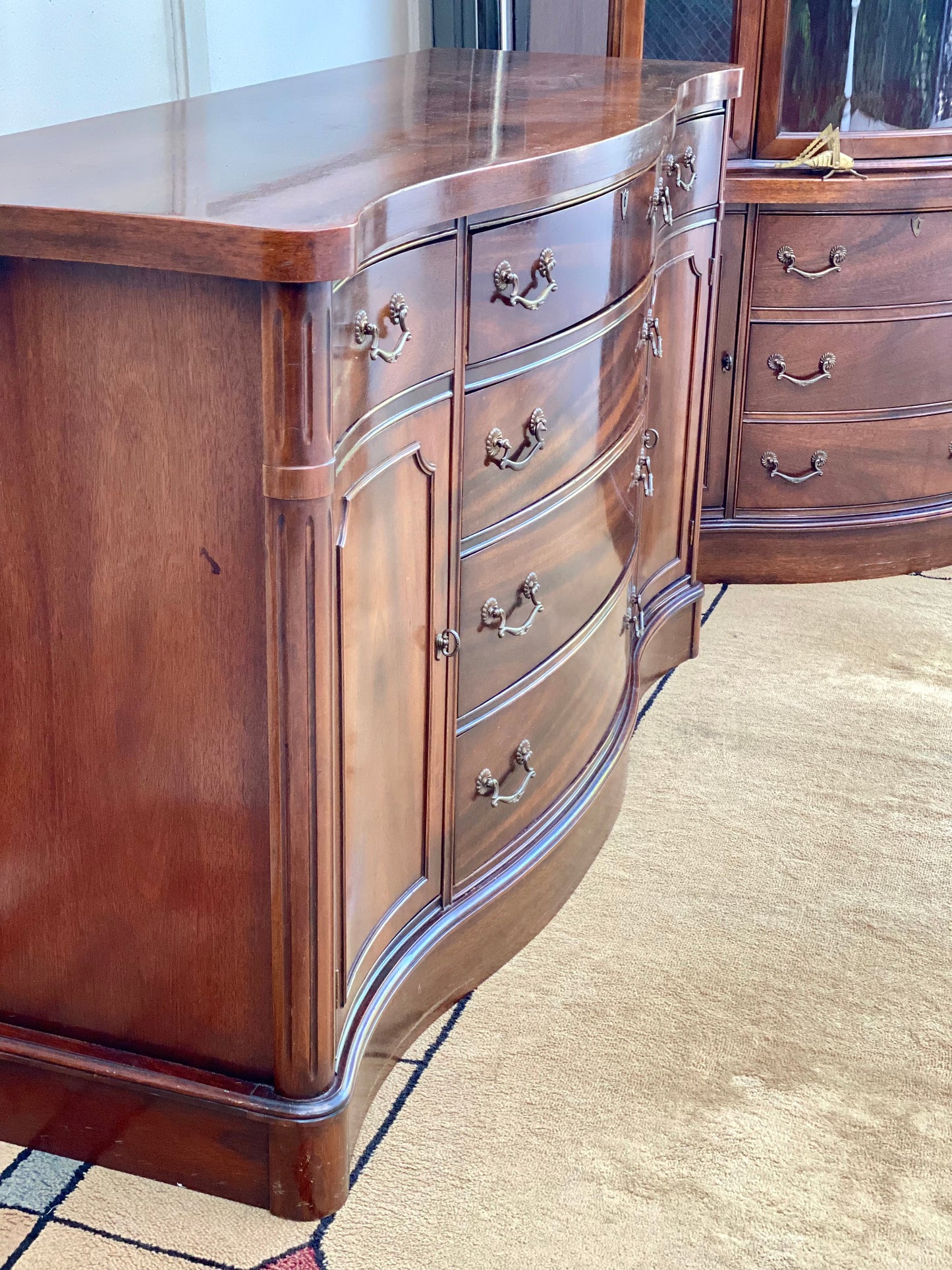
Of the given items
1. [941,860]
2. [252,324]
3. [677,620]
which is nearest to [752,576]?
[677,620]

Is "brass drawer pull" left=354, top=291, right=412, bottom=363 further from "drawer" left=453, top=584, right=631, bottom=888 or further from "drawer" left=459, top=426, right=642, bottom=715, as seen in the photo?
"drawer" left=453, top=584, right=631, bottom=888

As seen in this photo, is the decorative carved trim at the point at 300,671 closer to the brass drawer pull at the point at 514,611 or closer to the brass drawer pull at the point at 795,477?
the brass drawer pull at the point at 514,611

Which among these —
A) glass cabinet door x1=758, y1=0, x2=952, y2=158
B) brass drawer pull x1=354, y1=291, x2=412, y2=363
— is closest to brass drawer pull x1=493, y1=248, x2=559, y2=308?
brass drawer pull x1=354, y1=291, x2=412, y2=363

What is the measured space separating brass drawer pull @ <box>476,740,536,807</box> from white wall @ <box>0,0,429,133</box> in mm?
1098

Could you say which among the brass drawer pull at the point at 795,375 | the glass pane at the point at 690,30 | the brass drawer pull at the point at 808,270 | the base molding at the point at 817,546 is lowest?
the base molding at the point at 817,546

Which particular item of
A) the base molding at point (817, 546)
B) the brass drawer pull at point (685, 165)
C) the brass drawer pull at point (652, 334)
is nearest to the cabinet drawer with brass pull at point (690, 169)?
the brass drawer pull at point (685, 165)

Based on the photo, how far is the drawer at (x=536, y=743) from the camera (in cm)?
186

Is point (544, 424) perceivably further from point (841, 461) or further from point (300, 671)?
point (841, 461)

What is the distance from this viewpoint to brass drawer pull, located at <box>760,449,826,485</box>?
3326mm

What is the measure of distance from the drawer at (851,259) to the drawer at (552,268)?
1.20m

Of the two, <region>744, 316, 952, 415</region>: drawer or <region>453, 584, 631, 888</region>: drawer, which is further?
<region>744, 316, 952, 415</region>: drawer

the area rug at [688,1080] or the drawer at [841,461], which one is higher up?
the drawer at [841,461]

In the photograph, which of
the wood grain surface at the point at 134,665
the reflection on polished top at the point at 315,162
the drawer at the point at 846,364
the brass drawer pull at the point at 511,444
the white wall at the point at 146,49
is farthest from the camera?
the drawer at the point at 846,364

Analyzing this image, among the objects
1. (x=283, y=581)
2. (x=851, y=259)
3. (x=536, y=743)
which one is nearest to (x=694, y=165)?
(x=851, y=259)
